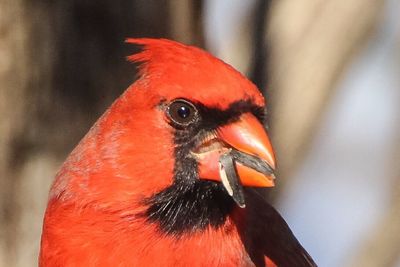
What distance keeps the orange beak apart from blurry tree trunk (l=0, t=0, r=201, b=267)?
951 mm

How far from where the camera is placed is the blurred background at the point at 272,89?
4.04 metres

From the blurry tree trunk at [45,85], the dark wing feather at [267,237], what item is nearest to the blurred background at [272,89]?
the blurry tree trunk at [45,85]

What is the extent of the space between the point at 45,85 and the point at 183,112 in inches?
39.0

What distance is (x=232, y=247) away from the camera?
324 centimetres

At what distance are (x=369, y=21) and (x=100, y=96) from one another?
1041 mm

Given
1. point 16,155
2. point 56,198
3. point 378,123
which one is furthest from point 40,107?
point 378,123

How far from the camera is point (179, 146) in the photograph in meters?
3.20

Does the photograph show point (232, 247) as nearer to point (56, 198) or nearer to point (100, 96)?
point (56, 198)

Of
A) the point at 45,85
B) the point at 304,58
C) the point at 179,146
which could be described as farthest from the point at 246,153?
the point at 304,58

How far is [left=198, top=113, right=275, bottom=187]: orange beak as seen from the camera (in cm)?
313

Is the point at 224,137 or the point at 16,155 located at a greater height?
the point at 224,137

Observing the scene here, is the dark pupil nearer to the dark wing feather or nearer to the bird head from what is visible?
the bird head

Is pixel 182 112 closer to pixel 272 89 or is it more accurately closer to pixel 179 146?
pixel 179 146

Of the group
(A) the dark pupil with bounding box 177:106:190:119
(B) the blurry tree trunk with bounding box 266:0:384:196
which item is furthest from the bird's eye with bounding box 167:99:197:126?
(B) the blurry tree trunk with bounding box 266:0:384:196
